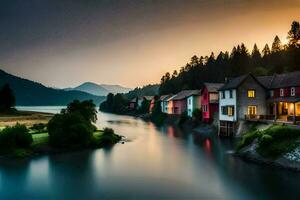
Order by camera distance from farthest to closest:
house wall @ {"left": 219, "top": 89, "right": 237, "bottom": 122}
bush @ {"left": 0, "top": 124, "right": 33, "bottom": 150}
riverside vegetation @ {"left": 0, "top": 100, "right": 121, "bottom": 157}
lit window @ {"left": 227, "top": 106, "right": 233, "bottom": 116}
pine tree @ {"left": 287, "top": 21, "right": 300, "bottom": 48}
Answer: pine tree @ {"left": 287, "top": 21, "right": 300, "bottom": 48} < lit window @ {"left": 227, "top": 106, "right": 233, "bottom": 116} < house wall @ {"left": 219, "top": 89, "right": 237, "bottom": 122} < riverside vegetation @ {"left": 0, "top": 100, "right": 121, "bottom": 157} < bush @ {"left": 0, "top": 124, "right": 33, "bottom": 150}

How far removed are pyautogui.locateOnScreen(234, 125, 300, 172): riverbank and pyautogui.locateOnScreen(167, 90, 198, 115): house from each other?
5814cm

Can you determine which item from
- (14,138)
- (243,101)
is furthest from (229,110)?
(14,138)

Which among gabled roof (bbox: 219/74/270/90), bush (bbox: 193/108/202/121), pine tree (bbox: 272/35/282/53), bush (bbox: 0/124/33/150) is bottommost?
bush (bbox: 0/124/33/150)

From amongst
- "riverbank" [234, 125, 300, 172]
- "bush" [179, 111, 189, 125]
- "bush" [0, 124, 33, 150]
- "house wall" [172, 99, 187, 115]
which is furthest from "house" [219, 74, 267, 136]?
"house wall" [172, 99, 187, 115]

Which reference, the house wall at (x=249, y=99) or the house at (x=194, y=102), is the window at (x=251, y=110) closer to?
the house wall at (x=249, y=99)

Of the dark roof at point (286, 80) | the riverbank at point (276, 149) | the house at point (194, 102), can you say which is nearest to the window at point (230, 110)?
the dark roof at point (286, 80)

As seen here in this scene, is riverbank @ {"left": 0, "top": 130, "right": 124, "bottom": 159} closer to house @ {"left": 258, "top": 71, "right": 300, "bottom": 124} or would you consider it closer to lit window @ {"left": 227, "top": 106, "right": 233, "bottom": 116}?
lit window @ {"left": 227, "top": 106, "right": 233, "bottom": 116}

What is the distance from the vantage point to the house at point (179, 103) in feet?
344

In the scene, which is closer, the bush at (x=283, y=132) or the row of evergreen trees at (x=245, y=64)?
the bush at (x=283, y=132)

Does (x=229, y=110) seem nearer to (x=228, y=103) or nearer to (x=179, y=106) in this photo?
(x=228, y=103)

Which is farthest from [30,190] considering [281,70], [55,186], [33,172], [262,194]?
[281,70]

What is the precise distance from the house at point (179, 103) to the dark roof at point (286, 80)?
38.3m

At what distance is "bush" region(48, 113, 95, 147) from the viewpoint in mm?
52688

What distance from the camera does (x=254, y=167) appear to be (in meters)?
37.3
